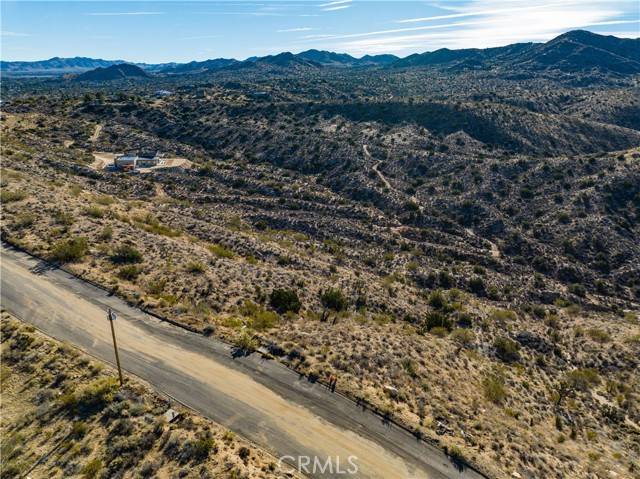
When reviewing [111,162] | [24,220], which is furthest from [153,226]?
[111,162]

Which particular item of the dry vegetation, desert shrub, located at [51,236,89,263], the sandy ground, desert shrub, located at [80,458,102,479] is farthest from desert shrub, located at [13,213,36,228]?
the sandy ground

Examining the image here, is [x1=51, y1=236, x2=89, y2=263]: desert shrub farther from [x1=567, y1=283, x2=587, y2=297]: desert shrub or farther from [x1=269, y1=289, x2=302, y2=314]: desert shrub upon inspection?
[x1=567, y1=283, x2=587, y2=297]: desert shrub

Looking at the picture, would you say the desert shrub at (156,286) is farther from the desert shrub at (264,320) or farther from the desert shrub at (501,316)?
the desert shrub at (501,316)

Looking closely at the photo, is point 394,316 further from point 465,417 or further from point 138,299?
point 138,299

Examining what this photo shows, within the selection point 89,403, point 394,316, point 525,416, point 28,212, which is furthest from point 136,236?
point 525,416

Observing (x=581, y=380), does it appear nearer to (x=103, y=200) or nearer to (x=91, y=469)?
(x=91, y=469)

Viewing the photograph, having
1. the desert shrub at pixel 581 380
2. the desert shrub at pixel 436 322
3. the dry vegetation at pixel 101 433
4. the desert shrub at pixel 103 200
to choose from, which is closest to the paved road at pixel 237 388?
the dry vegetation at pixel 101 433
